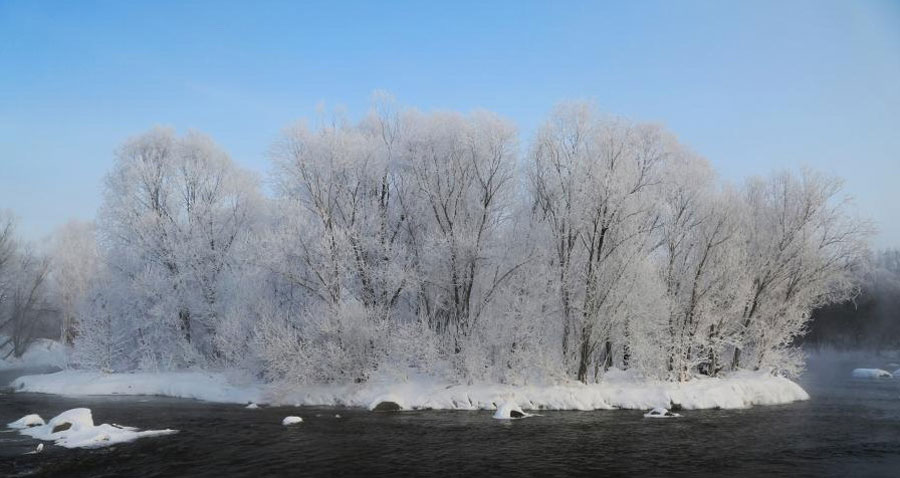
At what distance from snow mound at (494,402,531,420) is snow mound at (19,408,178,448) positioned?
→ 1319 cm

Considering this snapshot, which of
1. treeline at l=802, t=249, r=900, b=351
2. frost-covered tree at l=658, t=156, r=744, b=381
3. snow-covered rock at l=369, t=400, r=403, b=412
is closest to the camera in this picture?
snow-covered rock at l=369, t=400, r=403, b=412

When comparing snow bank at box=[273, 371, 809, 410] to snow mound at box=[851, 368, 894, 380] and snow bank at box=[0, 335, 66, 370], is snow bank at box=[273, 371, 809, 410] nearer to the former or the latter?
snow mound at box=[851, 368, 894, 380]

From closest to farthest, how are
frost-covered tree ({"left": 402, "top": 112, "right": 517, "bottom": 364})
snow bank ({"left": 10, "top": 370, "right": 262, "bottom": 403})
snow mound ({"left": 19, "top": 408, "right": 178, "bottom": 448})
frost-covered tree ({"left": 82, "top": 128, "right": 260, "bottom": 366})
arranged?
snow mound ({"left": 19, "top": 408, "right": 178, "bottom": 448}) → frost-covered tree ({"left": 402, "top": 112, "right": 517, "bottom": 364}) → snow bank ({"left": 10, "top": 370, "right": 262, "bottom": 403}) → frost-covered tree ({"left": 82, "top": 128, "right": 260, "bottom": 366})

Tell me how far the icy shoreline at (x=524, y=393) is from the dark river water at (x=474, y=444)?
1.45 m

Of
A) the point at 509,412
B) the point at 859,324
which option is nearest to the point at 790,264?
the point at 509,412

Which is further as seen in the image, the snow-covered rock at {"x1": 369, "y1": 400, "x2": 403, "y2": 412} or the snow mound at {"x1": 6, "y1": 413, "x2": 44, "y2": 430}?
the snow-covered rock at {"x1": 369, "y1": 400, "x2": 403, "y2": 412}

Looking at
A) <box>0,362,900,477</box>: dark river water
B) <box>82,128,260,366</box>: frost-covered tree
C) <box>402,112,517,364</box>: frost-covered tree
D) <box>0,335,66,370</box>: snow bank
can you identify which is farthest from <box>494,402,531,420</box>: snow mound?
<box>0,335,66,370</box>: snow bank

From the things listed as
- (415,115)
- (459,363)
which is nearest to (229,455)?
(459,363)

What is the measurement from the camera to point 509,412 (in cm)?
2669

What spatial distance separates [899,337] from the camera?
72.6 metres

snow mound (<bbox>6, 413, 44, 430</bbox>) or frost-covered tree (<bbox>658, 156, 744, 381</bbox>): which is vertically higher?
frost-covered tree (<bbox>658, 156, 744, 381</bbox>)

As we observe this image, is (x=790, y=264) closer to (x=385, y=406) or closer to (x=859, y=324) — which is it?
(x=385, y=406)

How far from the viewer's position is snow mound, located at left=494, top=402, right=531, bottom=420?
26484mm

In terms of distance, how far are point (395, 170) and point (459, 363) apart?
1247cm
